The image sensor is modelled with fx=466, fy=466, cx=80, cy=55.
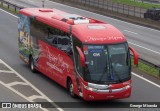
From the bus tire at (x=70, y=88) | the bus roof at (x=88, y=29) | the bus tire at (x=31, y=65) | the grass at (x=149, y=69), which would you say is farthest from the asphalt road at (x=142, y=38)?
the bus tire at (x=70, y=88)

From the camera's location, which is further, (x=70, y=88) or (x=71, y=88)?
(x=70, y=88)

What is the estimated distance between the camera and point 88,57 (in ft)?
60.1

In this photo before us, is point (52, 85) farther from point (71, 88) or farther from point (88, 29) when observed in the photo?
point (88, 29)

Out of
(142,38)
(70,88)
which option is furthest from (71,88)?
(142,38)

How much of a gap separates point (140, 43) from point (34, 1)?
38411mm

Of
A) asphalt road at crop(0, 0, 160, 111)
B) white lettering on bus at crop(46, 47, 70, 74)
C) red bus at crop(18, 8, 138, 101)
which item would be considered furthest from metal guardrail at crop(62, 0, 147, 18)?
red bus at crop(18, 8, 138, 101)

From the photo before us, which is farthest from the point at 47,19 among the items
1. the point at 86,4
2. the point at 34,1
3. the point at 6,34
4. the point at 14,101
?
the point at 34,1

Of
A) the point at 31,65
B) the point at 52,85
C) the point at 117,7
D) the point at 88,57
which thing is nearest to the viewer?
the point at 88,57

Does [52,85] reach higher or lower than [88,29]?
lower

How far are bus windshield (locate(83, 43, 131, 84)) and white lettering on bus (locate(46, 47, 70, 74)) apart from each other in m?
1.97

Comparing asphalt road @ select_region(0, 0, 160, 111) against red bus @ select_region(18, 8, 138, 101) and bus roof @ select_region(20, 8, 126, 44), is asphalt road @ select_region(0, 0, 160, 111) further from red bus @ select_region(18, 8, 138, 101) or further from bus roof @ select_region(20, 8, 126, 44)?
bus roof @ select_region(20, 8, 126, 44)

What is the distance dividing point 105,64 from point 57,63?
3.52m

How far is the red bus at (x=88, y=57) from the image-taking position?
18172 mm

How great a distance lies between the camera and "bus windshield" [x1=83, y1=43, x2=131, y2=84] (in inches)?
716
